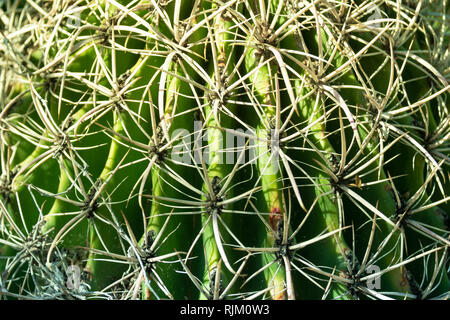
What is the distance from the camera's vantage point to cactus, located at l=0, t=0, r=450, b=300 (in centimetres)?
127

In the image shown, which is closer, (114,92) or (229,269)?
(229,269)

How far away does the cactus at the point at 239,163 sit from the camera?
1.27 meters

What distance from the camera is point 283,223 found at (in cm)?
126

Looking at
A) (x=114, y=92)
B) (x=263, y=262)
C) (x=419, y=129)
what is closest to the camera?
(x=263, y=262)

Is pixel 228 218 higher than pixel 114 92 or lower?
lower

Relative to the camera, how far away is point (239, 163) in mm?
1275

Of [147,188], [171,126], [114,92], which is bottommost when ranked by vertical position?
[147,188]

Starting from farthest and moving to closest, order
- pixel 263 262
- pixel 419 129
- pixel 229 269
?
pixel 419 129
pixel 263 262
pixel 229 269

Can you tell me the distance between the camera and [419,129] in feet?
4.89

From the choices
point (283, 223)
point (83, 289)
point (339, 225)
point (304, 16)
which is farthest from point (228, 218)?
point (304, 16)

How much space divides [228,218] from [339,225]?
0.80ft
